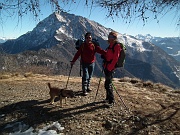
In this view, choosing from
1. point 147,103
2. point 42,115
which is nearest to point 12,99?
point 42,115

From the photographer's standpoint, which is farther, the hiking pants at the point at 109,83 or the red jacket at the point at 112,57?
the hiking pants at the point at 109,83

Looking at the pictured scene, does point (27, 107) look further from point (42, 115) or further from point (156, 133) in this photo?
point (156, 133)

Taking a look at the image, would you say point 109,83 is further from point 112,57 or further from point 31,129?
point 31,129

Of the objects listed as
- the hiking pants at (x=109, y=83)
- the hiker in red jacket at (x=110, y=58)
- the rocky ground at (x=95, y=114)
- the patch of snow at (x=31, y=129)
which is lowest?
the patch of snow at (x=31, y=129)

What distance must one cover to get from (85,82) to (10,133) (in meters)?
3.76

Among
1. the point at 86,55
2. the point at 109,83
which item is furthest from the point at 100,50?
the point at 109,83

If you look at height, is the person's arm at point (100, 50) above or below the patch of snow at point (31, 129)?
above

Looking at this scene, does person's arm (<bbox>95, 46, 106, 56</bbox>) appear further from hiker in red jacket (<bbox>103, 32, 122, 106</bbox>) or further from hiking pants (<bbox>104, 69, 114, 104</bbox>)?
hiking pants (<bbox>104, 69, 114, 104</bbox>)

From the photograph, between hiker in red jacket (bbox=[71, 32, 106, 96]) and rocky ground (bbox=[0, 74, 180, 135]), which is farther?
hiker in red jacket (bbox=[71, 32, 106, 96])

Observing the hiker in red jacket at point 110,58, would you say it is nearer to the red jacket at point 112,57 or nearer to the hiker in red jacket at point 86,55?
the red jacket at point 112,57

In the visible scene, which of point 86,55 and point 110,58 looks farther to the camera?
point 86,55

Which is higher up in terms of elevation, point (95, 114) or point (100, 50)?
point (100, 50)

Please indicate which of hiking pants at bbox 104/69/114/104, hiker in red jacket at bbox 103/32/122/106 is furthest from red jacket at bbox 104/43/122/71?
hiking pants at bbox 104/69/114/104

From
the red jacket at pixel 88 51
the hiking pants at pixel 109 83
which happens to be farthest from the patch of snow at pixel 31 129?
the red jacket at pixel 88 51
